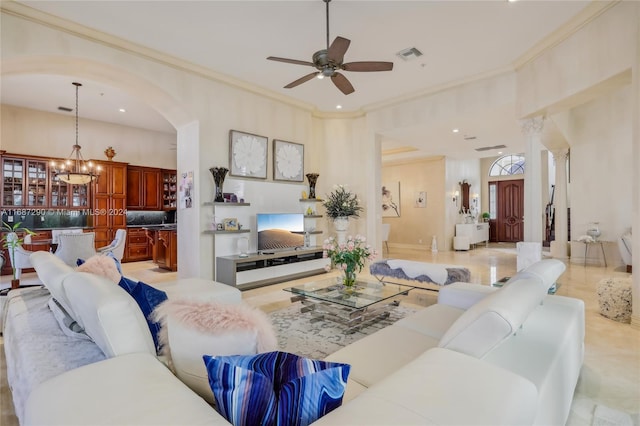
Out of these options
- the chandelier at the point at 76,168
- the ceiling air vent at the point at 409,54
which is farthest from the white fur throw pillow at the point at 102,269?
the chandelier at the point at 76,168

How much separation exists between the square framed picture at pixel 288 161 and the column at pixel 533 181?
3.94 m

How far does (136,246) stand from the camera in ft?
26.1

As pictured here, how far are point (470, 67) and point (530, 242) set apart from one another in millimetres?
2936

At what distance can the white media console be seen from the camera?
499 cm

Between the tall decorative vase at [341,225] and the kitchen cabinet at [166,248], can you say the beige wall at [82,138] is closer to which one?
the kitchen cabinet at [166,248]

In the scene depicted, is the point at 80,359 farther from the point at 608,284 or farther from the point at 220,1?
the point at 608,284

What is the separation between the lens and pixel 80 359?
1449mm

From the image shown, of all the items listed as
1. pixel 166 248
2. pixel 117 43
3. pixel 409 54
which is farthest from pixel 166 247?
pixel 409 54

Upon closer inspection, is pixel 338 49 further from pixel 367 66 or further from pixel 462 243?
pixel 462 243

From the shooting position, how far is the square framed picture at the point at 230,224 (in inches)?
207

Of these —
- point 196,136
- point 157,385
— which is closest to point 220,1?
point 196,136

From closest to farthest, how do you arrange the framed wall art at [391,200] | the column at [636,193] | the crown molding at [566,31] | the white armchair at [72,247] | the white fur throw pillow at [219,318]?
1. the white fur throw pillow at [219,318]
2. the column at [636,193]
3. the crown molding at [566,31]
4. the white armchair at [72,247]
5. the framed wall art at [391,200]

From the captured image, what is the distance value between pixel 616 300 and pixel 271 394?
4269 mm

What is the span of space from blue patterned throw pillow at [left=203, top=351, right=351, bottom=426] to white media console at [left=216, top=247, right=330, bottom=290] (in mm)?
4157
